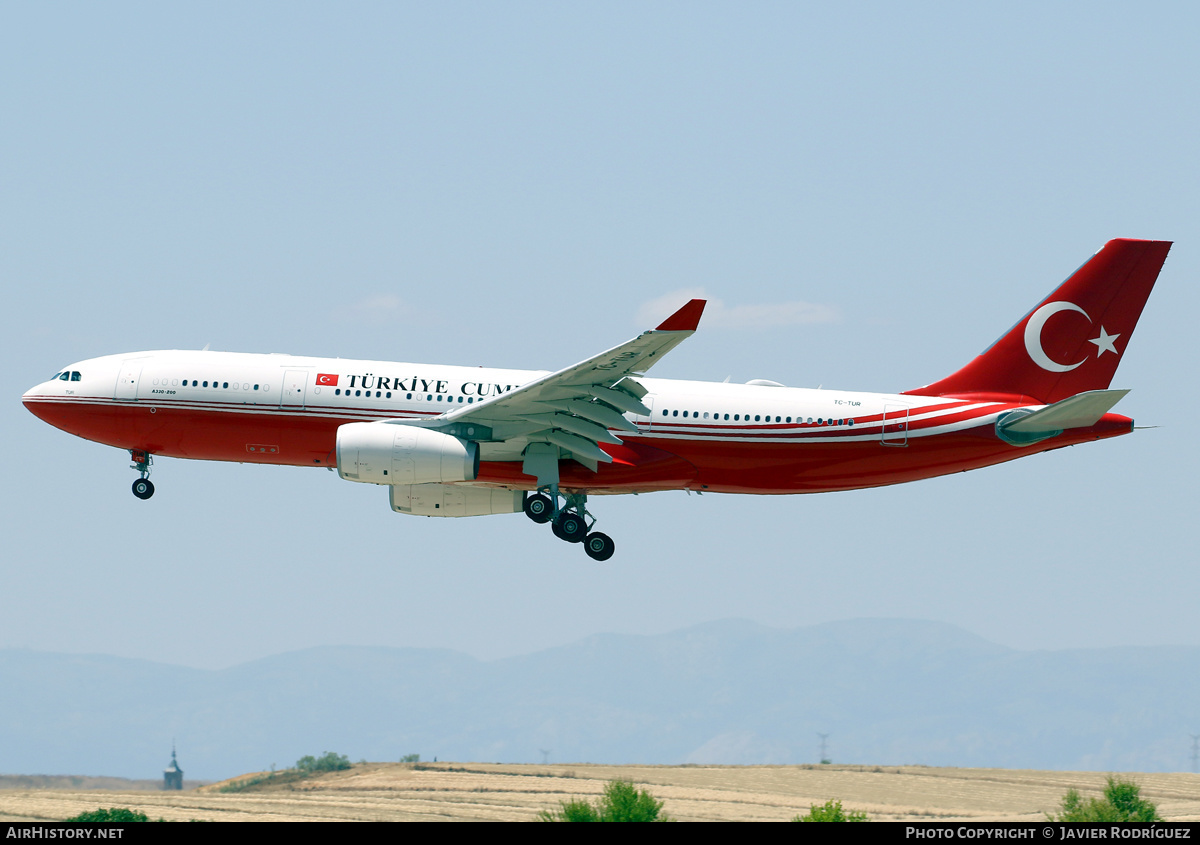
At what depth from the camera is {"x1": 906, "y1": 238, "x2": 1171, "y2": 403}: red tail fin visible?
4031cm

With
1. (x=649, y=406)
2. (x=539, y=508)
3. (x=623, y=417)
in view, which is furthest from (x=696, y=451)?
(x=539, y=508)

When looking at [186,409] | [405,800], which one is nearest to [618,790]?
[405,800]

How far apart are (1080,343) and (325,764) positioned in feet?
142

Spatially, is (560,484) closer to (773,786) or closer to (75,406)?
(75,406)

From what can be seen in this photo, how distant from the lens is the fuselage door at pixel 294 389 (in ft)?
127

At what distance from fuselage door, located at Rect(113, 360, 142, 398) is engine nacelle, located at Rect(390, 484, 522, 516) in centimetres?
812

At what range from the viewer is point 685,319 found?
3362cm

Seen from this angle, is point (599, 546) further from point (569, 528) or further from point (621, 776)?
point (621, 776)

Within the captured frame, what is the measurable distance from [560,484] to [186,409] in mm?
11045

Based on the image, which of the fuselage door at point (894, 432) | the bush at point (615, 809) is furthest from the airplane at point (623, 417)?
the bush at point (615, 809)

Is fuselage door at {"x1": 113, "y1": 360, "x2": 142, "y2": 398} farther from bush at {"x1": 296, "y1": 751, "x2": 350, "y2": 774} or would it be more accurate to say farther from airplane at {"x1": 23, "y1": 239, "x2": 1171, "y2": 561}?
bush at {"x1": 296, "y1": 751, "x2": 350, "y2": 774}

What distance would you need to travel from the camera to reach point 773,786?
66125 mm

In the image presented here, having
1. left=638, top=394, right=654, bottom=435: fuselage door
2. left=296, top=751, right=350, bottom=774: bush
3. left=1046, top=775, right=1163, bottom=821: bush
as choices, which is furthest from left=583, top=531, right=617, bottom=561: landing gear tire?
left=296, top=751, right=350, bottom=774: bush

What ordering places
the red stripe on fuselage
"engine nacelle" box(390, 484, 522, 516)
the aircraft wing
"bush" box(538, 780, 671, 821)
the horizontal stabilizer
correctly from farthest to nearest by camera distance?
"bush" box(538, 780, 671, 821) < "engine nacelle" box(390, 484, 522, 516) < the red stripe on fuselage < the horizontal stabilizer < the aircraft wing
